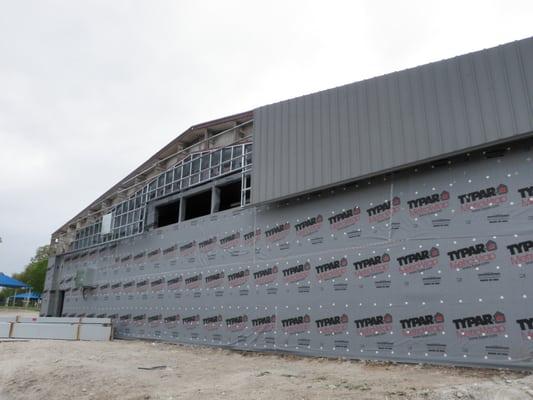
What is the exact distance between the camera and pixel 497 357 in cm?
843

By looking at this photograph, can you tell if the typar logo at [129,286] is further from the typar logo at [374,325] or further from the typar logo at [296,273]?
the typar logo at [374,325]

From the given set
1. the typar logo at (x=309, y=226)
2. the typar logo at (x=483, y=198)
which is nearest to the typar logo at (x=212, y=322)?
the typar logo at (x=309, y=226)

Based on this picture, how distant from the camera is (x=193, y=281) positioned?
16.4 metres

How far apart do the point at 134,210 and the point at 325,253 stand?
1282 cm

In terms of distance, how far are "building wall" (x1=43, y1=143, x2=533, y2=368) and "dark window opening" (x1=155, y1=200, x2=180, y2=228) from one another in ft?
13.9

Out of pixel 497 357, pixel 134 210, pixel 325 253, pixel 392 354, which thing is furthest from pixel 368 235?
pixel 134 210

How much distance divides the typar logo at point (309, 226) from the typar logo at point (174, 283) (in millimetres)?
6476

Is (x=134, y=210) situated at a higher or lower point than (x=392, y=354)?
higher

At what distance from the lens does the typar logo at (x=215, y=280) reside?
1510cm

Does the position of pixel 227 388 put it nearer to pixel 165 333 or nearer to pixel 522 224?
pixel 522 224

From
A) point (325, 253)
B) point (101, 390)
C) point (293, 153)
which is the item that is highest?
point (293, 153)

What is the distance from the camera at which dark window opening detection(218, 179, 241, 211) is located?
17277 mm

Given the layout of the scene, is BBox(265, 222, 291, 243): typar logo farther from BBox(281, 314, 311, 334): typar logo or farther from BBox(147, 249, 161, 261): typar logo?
BBox(147, 249, 161, 261): typar logo

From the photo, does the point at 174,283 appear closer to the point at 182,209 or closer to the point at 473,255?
the point at 182,209
